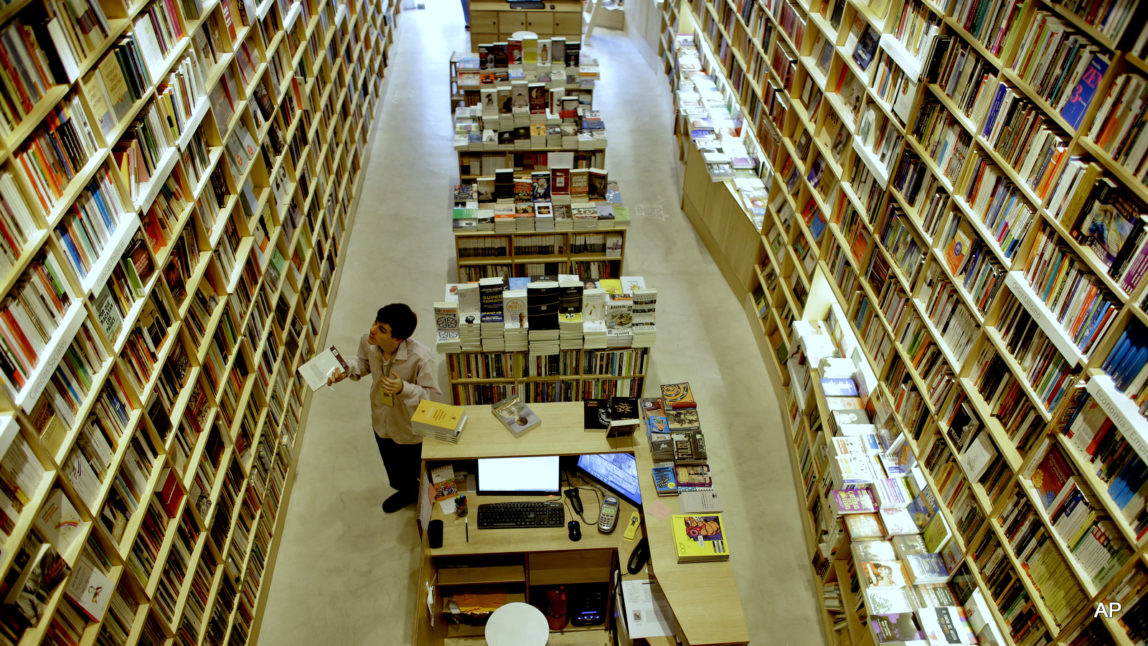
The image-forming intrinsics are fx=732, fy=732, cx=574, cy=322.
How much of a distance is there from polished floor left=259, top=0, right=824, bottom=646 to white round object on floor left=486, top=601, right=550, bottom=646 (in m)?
0.45

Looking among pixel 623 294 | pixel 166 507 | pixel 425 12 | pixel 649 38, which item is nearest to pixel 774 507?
pixel 623 294

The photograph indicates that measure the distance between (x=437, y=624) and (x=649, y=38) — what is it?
9.80 m

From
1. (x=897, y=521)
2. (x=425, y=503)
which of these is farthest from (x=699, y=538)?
(x=425, y=503)

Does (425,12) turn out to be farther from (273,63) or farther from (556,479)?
(556,479)

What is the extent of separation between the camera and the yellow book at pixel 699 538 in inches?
138

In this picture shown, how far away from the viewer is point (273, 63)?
4.93 m

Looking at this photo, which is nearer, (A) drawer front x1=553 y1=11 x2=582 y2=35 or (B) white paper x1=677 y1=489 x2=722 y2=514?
(B) white paper x1=677 y1=489 x2=722 y2=514

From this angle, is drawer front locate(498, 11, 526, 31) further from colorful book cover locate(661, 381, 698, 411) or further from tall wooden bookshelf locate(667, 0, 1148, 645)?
colorful book cover locate(661, 381, 698, 411)

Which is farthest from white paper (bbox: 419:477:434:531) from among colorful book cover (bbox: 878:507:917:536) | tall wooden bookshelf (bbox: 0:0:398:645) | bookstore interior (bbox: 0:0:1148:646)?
colorful book cover (bbox: 878:507:917:536)

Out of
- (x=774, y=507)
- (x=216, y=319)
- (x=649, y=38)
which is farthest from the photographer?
(x=649, y=38)

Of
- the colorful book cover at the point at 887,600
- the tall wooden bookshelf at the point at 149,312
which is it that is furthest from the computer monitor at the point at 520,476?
the colorful book cover at the point at 887,600

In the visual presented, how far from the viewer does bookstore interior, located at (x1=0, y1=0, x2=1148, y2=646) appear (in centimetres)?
243

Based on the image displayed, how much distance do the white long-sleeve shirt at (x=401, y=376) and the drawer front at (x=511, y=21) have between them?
8037 mm

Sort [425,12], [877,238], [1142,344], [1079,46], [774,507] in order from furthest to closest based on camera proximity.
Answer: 1. [425,12]
2. [774,507]
3. [877,238]
4. [1079,46]
5. [1142,344]
